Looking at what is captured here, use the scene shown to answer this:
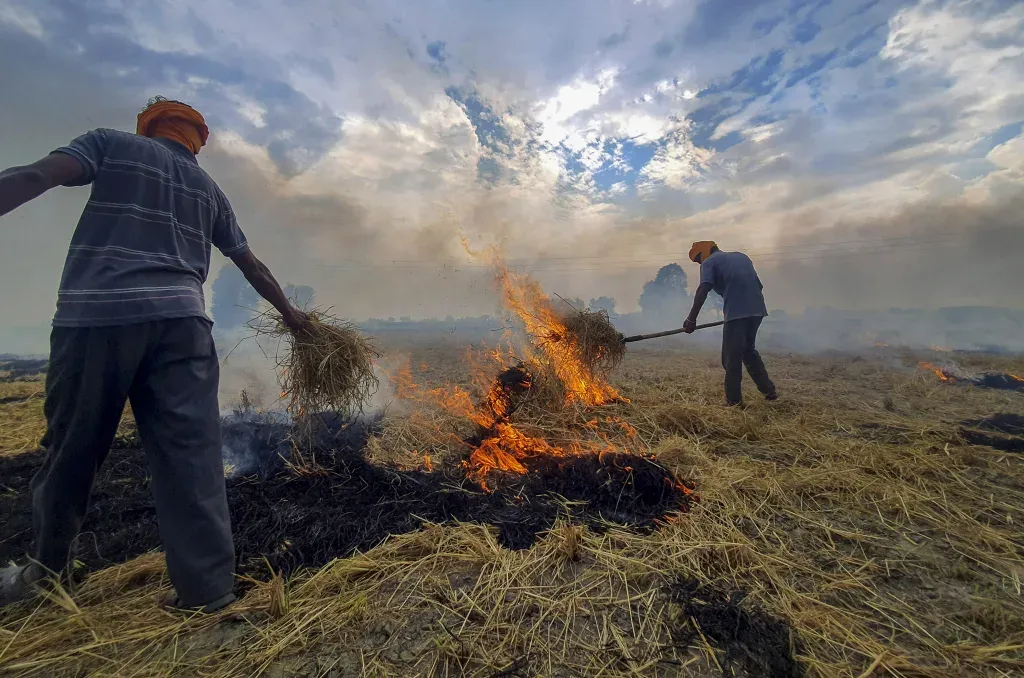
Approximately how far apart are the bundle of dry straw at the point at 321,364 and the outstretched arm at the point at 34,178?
5.75 feet

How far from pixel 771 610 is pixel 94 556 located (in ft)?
13.2

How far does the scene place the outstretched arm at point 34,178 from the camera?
6.07 ft

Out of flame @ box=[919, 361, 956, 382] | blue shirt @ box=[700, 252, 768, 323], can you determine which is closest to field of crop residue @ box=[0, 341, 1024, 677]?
blue shirt @ box=[700, 252, 768, 323]

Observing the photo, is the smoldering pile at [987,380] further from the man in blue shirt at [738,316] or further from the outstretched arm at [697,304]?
the outstretched arm at [697,304]

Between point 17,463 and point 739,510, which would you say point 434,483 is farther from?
point 17,463

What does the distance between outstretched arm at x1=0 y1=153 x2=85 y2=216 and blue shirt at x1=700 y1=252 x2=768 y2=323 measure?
302 inches

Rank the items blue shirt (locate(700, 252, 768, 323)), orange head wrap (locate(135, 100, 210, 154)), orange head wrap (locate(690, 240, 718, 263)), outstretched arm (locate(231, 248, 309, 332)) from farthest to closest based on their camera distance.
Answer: orange head wrap (locate(690, 240, 718, 263)), blue shirt (locate(700, 252, 768, 323)), outstretched arm (locate(231, 248, 309, 332)), orange head wrap (locate(135, 100, 210, 154))

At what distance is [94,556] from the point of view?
8.60ft

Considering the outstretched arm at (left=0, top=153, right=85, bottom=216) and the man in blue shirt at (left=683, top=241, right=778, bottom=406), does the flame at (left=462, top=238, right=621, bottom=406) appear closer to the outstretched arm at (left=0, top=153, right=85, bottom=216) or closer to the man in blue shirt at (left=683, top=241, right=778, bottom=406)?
the man in blue shirt at (left=683, top=241, right=778, bottom=406)

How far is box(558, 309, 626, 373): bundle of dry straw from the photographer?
6.12 metres

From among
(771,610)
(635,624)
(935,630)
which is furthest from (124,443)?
(935,630)

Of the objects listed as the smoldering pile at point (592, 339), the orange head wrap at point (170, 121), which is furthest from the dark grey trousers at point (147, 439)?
the smoldering pile at point (592, 339)

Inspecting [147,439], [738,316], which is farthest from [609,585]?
[738,316]

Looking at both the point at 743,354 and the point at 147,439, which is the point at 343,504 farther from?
the point at 743,354
